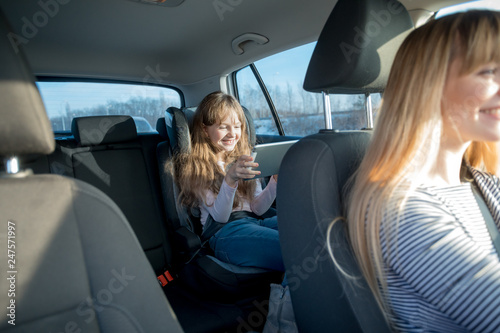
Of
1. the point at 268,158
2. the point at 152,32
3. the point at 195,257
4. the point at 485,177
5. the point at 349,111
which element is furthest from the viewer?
the point at 152,32

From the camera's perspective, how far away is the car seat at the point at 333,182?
0.85 meters

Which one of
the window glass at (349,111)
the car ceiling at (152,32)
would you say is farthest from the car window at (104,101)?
the window glass at (349,111)

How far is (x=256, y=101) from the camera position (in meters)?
3.18

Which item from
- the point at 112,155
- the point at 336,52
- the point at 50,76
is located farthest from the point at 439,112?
the point at 50,76

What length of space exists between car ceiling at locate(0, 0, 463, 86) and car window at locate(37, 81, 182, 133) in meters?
0.11

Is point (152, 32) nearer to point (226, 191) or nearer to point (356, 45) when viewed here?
point (226, 191)

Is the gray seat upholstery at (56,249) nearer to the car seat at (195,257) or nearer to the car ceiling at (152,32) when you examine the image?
the car seat at (195,257)

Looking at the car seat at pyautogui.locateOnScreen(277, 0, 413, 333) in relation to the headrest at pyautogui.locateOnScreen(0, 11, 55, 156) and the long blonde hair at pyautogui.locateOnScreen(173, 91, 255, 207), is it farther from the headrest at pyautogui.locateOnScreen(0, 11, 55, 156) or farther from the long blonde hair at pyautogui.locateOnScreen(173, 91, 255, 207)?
the long blonde hair at pyautogui.locateOnScreen(173, 91, 255, 207)

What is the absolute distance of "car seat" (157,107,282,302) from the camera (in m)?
1.69

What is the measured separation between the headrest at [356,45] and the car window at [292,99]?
109 cm

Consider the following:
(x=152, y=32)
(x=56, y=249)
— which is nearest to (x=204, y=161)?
(x=152, y=32)

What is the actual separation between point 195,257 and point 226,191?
1.57 ft

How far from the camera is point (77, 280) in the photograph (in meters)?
0.73

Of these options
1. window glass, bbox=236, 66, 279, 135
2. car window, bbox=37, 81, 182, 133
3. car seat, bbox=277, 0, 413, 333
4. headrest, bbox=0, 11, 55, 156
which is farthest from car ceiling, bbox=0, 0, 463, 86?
headrest, bbox=0, 11, 55, 156
